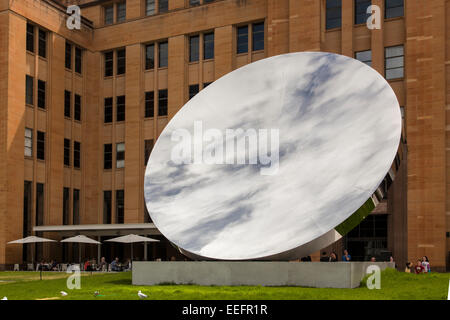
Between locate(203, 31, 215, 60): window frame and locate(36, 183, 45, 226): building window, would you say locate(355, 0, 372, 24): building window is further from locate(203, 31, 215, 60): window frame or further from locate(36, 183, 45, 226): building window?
locate(36, 183, 45, 226): building window

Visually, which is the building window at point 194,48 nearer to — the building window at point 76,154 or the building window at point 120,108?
the building window at point 120,108

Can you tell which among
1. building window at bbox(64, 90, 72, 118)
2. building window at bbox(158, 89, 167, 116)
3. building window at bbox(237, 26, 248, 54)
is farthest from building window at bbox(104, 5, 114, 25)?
building window at bbox(237, 26, 248, 54)

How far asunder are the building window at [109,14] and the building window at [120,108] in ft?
24.4

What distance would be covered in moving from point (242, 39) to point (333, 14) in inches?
325

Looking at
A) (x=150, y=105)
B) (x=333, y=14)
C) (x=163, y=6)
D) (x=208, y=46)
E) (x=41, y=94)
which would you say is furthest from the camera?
(x=163, y=6)

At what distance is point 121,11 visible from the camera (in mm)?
58750

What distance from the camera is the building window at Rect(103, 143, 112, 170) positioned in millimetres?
56875

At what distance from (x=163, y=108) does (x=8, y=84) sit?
12786 millimetres

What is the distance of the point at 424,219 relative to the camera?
4156 cm

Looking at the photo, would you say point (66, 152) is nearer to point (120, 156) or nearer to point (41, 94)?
point (120, 156)

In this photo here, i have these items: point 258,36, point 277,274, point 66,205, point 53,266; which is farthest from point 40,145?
point 277,274

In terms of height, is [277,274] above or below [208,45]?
below
